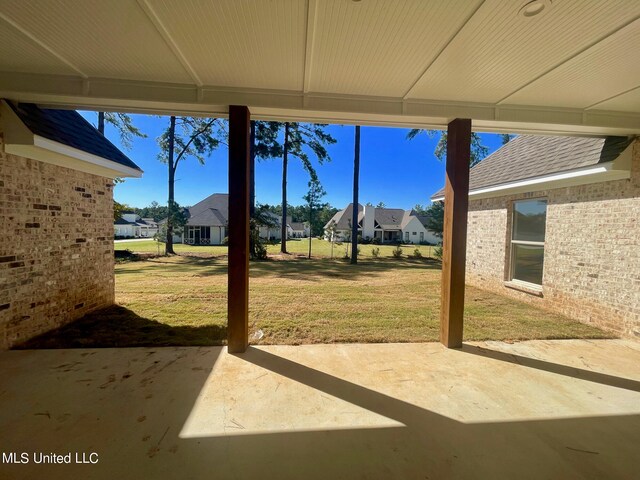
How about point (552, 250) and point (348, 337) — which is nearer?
point (348, 337)

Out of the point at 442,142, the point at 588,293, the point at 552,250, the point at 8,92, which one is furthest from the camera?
the point at 442,142

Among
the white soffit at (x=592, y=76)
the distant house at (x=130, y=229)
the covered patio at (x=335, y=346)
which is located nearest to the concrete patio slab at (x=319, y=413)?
the covered patio at (x=335, y=346)

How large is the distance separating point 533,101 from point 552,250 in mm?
3640

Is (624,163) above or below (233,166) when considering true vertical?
above

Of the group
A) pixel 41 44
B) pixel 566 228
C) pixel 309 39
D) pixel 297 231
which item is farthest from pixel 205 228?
pixel 566 228

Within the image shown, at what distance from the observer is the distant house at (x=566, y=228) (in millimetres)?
4574

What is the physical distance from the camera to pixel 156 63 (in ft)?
10.2

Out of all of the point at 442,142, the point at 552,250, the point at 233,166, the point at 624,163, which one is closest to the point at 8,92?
the point at 233,166

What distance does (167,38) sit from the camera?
8.84 feet

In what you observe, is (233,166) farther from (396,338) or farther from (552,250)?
(552,250)

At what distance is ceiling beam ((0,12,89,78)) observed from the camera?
2.49 meters

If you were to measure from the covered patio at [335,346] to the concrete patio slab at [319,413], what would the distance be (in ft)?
0.06

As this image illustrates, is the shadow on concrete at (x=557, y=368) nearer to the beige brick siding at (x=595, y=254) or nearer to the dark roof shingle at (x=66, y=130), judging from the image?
the beige brick siding at (x=595, y=254)

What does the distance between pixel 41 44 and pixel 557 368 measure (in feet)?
22.8
